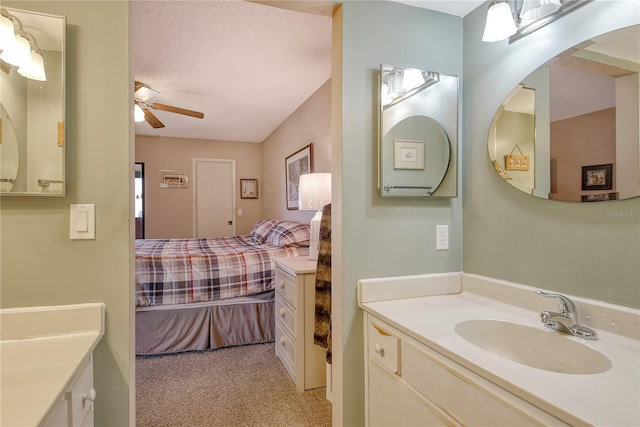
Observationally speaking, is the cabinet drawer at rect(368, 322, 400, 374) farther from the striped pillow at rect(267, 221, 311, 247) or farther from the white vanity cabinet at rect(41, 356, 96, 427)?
the striped pillow at rect(267, 221, 311, 247)

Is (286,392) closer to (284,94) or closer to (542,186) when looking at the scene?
(542,186)

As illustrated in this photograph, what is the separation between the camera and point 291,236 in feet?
10.1

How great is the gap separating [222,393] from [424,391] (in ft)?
5.12

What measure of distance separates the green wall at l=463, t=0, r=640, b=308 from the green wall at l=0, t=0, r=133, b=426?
145 cm

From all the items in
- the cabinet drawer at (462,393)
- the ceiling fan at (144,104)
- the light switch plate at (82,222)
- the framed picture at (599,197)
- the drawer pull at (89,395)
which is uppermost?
the ceiling fan at (144,104)

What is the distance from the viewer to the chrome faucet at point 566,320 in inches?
38.9

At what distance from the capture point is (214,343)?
2672mm

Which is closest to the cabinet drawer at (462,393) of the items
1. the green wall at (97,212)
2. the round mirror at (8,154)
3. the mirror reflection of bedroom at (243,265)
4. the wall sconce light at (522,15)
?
the mirror reflection of bedroom at (243,265)

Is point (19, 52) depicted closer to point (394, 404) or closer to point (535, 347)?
point (394, 404)

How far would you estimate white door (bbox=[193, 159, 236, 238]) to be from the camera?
545 centimetres

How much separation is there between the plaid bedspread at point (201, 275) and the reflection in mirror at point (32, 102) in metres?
1.66

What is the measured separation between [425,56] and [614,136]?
2.73 ft

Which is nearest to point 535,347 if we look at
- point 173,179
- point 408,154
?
point 408,154

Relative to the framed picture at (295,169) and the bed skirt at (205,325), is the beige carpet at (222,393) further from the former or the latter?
the framed picture at (295,169)
